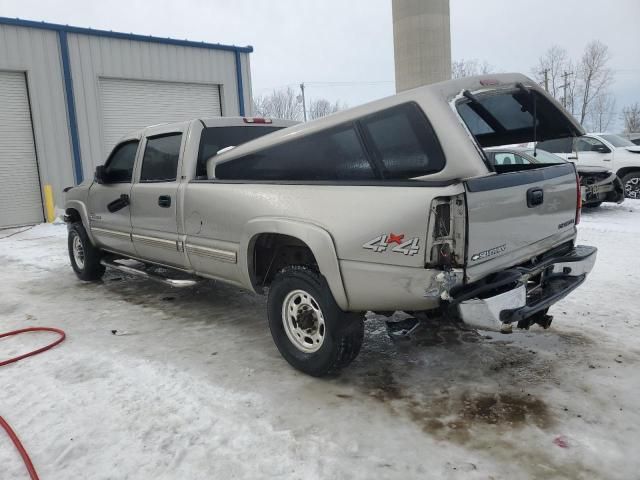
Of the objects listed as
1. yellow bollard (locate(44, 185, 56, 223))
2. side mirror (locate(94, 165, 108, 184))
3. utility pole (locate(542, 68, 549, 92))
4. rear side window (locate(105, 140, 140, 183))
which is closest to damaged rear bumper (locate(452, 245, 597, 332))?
rear side window (locate(105, 140, 140, 183))

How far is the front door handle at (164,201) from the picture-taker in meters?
4.73

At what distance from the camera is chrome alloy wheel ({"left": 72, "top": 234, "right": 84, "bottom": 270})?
6885 mm

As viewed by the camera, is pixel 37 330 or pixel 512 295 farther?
pixel 37 330

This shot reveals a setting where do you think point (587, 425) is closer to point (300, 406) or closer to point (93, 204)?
point (300, 406)

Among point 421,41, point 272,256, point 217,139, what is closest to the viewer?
point 272,256

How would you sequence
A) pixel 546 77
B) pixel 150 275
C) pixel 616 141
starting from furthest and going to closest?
1. pixel 546 77
2. pixel 616 141
3. pixel 150 275

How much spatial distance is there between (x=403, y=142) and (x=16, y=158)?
13440 millimetres

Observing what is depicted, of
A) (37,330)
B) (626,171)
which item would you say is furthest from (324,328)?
(626,171)

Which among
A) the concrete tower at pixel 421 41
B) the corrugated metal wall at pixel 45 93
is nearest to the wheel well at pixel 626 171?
the corrugated metal wall at pixel 45 93

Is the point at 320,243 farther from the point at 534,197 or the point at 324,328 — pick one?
the point at 534,197

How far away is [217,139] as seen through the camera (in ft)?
15.7

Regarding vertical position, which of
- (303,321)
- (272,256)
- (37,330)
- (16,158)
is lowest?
(37,330)

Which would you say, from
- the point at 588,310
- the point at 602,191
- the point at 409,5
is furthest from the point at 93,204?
the point at 409,5

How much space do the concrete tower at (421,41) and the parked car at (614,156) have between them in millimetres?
20480
